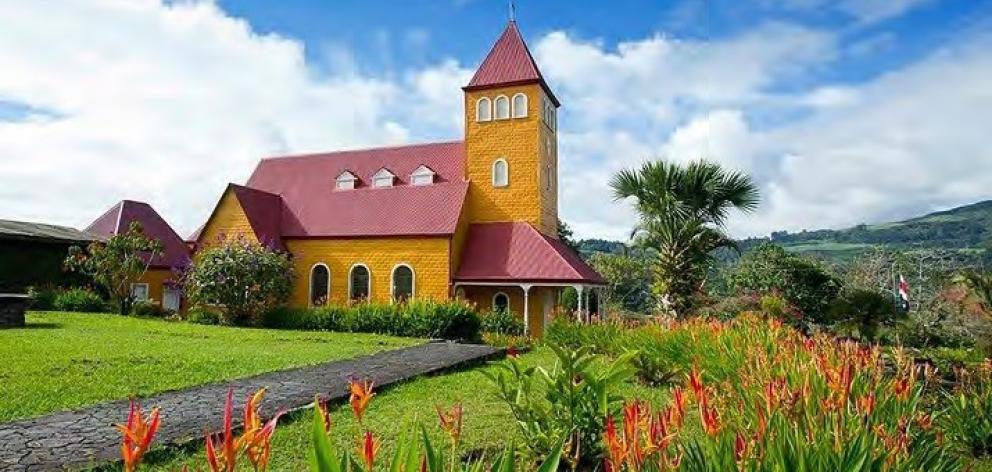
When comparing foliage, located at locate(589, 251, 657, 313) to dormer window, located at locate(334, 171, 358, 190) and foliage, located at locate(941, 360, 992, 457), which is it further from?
foliage, located at locate(941, 360, 992, 457)

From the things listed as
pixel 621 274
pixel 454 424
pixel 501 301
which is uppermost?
Answer: pixel 454 424

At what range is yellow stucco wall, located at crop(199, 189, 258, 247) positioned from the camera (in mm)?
25578

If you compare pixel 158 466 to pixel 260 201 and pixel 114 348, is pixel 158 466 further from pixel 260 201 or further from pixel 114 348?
pixel 260 201

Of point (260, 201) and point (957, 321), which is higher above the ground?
point (260, 201)

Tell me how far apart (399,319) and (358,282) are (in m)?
6.50

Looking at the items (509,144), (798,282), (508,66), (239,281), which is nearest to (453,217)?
(509,144)

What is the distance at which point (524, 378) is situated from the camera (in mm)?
5238

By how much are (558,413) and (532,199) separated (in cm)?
2049

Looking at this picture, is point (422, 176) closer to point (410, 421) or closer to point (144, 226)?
point (144, 226)

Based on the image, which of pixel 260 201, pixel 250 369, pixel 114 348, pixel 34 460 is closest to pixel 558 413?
pixel 34 460

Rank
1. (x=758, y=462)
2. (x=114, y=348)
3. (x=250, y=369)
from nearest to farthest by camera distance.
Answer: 1. (x=758, y=462)
2. (x=250, y=369)
3. (x=114, y=348)

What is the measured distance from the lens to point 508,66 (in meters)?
26.8

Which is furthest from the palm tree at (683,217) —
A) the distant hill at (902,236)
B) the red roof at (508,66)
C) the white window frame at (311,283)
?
the distant hill at (902,236)

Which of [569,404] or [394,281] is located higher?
[394,281]
